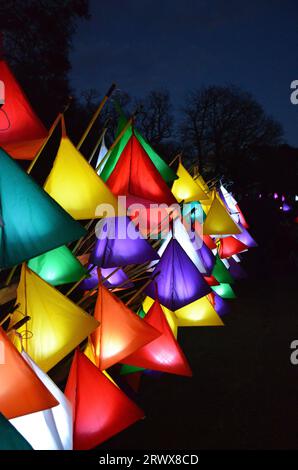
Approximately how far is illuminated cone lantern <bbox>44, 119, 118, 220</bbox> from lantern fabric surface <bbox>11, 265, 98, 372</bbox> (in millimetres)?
747

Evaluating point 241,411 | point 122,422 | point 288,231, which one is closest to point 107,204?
point 122,422

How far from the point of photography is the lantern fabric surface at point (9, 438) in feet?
6.46

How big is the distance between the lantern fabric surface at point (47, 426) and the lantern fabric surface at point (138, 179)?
2.14m

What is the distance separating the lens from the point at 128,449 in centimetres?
449

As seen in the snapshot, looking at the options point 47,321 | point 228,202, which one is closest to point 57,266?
point 47,321

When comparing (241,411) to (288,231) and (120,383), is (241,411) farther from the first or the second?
(288,231)

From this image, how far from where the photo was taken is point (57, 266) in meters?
4.15

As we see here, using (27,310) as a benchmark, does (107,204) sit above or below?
above

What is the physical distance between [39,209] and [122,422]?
6.42 feet

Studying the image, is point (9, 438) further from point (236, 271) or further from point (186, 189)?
point (236, 271)

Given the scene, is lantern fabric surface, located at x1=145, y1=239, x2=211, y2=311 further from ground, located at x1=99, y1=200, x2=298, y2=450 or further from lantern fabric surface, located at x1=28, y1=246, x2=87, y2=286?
ground, located at x1=99, y1=200, x2=298, y2=450

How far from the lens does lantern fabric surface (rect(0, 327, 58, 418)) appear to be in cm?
226

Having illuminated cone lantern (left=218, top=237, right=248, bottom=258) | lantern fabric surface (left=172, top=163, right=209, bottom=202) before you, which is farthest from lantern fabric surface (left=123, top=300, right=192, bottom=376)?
illuminated cone lantern (left=218, top=237, right=248, bottom=258)

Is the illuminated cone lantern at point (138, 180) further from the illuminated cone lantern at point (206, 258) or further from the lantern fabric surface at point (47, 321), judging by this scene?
the illuminated cone lantern at point (206, 258)
